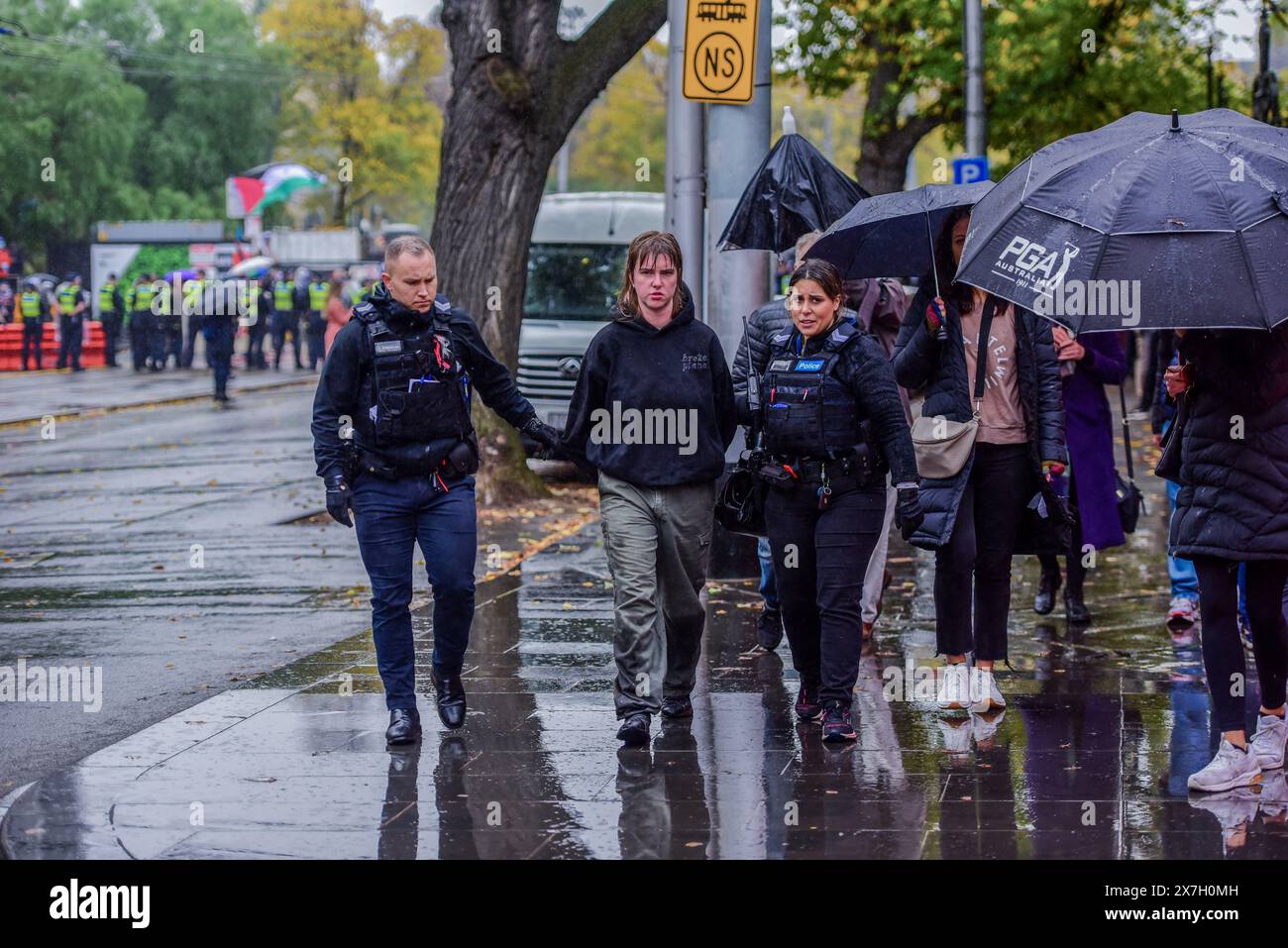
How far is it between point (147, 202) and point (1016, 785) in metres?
54.1

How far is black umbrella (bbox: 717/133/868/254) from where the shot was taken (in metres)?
9.13

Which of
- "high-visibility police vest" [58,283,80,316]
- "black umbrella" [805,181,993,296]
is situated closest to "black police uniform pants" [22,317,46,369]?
"high-visibility police vest" [58,283,80,316]

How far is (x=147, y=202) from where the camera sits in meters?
56.2

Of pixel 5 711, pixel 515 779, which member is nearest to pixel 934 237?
pixel 515 779

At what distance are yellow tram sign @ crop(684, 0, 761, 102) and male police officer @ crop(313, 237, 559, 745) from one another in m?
3.62

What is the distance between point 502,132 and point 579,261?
4.80 metres

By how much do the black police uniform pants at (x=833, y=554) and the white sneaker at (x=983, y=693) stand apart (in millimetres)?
697

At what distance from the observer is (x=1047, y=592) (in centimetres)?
927

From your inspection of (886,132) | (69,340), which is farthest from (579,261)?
(69,340)

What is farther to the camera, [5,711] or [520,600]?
[520,600]

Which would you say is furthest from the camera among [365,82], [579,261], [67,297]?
[365,82]

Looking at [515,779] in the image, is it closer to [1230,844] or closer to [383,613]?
[383,613]

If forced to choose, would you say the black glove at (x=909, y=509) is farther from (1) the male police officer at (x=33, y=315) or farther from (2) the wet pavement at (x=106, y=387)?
(1) the male police officer at (x=33, y=315)

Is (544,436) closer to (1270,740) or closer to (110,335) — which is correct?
(1270,740)
